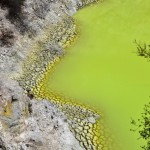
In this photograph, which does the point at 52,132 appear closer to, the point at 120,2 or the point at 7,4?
the point at 7,4

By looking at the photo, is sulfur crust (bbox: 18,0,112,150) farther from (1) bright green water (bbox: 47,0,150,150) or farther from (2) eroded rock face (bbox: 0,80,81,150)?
(2) eroded rock face (bbox: 0,80,81,150)

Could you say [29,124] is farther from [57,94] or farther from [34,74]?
[34,74]

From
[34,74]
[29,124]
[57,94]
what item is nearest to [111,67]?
[57,94]

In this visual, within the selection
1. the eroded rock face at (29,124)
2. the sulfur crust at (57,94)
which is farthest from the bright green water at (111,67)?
the eroded rock face at (29,124)

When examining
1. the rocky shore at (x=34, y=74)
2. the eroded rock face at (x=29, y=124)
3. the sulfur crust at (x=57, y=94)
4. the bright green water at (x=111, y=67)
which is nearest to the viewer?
the eroded rock face at (x=29, y=124)

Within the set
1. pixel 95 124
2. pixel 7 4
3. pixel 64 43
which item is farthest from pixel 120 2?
pixel 95 124

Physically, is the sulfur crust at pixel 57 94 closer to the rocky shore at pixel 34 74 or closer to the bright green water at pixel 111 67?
the rocky shore at pixel 34 74
